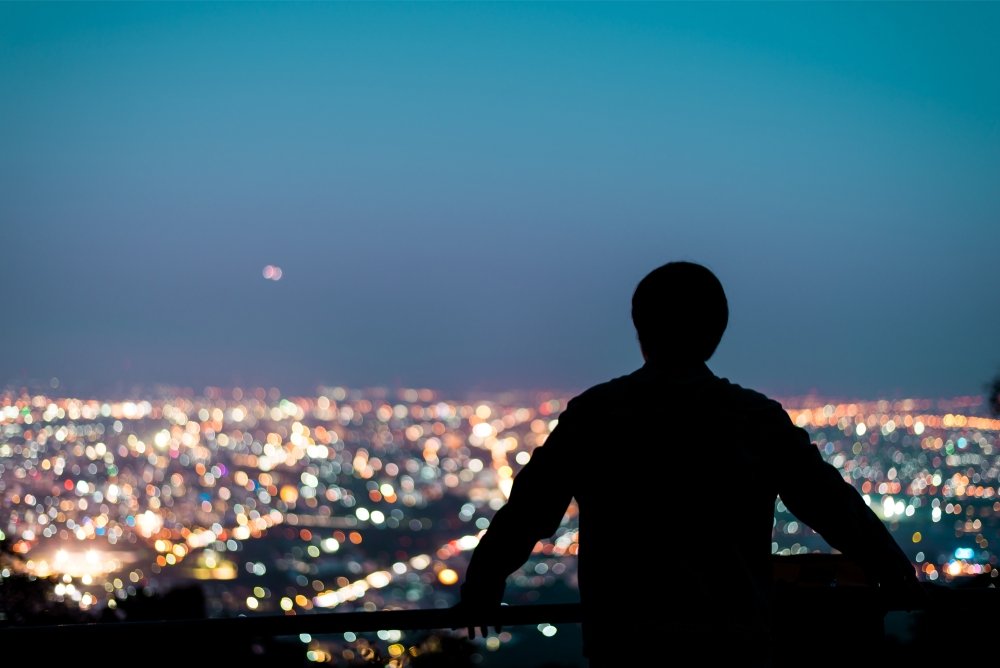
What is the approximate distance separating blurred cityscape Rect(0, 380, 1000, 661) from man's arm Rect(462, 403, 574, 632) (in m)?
2.43

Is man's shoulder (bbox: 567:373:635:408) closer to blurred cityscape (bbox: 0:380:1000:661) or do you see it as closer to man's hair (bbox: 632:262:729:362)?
man's hair (bbox: 632:262:729:362)

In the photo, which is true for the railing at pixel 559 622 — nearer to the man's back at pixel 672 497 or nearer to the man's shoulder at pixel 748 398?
the man's back at pixel 672 497

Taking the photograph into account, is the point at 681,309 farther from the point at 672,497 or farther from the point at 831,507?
the point at 831,507

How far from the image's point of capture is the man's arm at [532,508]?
2094mm

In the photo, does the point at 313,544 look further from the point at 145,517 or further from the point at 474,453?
the point at 474,453

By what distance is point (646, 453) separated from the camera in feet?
6.62

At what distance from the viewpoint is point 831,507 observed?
2.15 m

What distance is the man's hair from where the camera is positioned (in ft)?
6.92

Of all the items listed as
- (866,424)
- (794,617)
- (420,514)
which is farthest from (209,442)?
(794,617)

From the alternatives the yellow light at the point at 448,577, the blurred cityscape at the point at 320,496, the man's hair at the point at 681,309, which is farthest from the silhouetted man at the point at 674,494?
the yellow light at the point at 448,577

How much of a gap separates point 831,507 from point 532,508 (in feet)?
2.10

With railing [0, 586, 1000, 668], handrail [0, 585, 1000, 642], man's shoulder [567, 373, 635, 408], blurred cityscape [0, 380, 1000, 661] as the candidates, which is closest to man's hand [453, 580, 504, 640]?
railing [0, 586, 1000, 668]

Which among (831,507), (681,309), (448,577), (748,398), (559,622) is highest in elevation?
(448,577)

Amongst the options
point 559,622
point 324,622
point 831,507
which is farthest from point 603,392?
point 324,622
